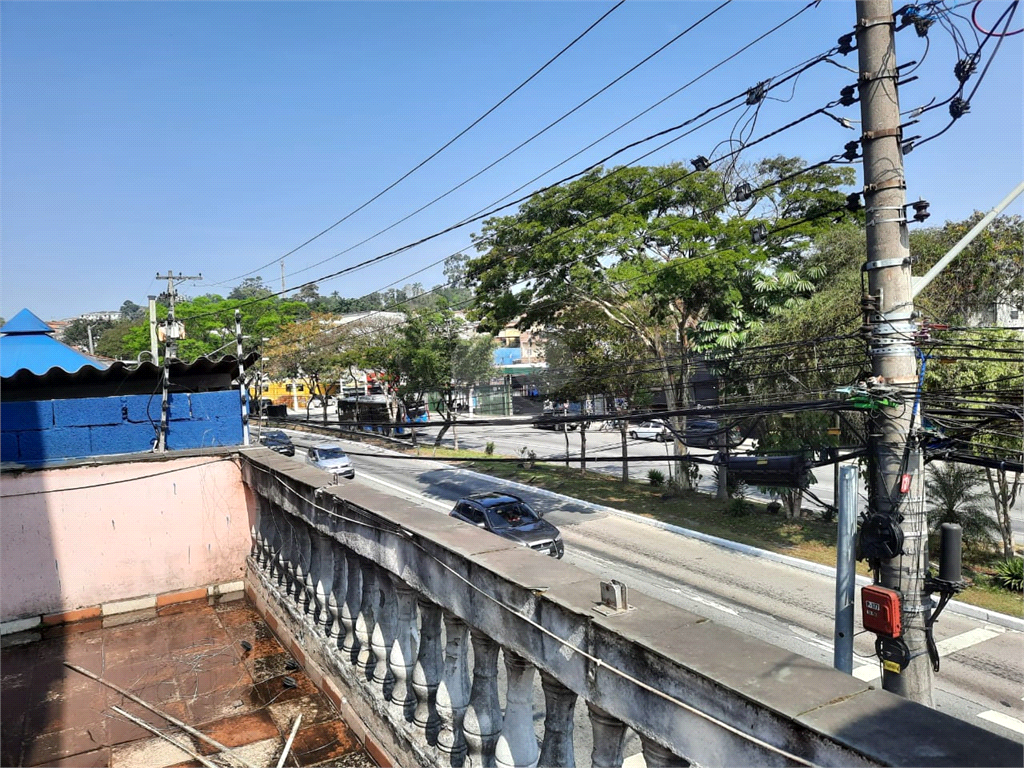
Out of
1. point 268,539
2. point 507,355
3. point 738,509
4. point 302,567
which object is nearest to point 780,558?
point 738,509

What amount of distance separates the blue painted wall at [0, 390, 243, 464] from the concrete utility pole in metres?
7.68

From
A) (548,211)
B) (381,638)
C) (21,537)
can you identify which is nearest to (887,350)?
(381,638)

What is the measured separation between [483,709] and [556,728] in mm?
615

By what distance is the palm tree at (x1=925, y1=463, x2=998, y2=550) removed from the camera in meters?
15.6

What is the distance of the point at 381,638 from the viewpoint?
4.51m

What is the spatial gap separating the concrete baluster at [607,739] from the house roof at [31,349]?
12449 millimetres

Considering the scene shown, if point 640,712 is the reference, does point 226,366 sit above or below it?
above

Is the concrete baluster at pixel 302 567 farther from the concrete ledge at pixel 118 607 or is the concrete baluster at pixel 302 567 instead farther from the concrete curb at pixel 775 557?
the concrete curb at pixel 775 557

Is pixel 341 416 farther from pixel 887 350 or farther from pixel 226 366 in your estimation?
pixel 887 350

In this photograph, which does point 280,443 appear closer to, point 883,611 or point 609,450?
point 609,450

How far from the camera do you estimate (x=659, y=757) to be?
2.43 metres

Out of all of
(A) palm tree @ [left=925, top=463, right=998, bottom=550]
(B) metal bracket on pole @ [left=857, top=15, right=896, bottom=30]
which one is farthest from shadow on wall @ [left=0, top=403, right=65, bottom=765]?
(A) palm tree @ [left=925, top=463, right=998, bottom=550]

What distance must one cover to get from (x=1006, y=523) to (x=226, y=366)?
52.0 feet

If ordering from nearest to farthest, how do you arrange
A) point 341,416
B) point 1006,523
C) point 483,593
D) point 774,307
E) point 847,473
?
point 483,593 < point 847,473 < point 1006,523 < point 774,307 < point 341,416
